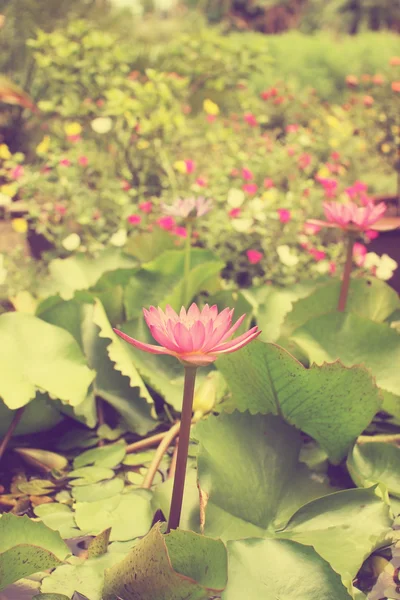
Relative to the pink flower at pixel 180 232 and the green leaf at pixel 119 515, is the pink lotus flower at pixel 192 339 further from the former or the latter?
the pink flower at pixel 180 232

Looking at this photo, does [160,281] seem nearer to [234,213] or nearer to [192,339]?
[192,339]

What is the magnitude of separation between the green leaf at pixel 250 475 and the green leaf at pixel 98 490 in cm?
21

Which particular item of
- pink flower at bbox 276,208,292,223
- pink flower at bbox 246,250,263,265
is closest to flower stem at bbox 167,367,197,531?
pink flower at bbox 246,250,263,265

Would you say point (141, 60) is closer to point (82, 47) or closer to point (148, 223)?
point (82, 47)

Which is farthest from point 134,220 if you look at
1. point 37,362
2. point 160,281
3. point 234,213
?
point 37,362

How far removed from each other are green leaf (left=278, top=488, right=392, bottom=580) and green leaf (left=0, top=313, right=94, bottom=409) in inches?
15.0

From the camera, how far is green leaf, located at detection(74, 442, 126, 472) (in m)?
1.08

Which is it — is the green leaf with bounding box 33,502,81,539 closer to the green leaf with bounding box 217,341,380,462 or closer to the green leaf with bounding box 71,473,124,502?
the green leaf with bounding box 71,473,124,502

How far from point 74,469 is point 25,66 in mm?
4478

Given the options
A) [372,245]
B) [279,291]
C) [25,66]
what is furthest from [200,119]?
[279,291]

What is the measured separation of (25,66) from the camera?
4887 millimetres

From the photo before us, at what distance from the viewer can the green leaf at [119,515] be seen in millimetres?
900

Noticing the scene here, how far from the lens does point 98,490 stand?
3.31 ft

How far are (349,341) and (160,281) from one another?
0.42 metres
